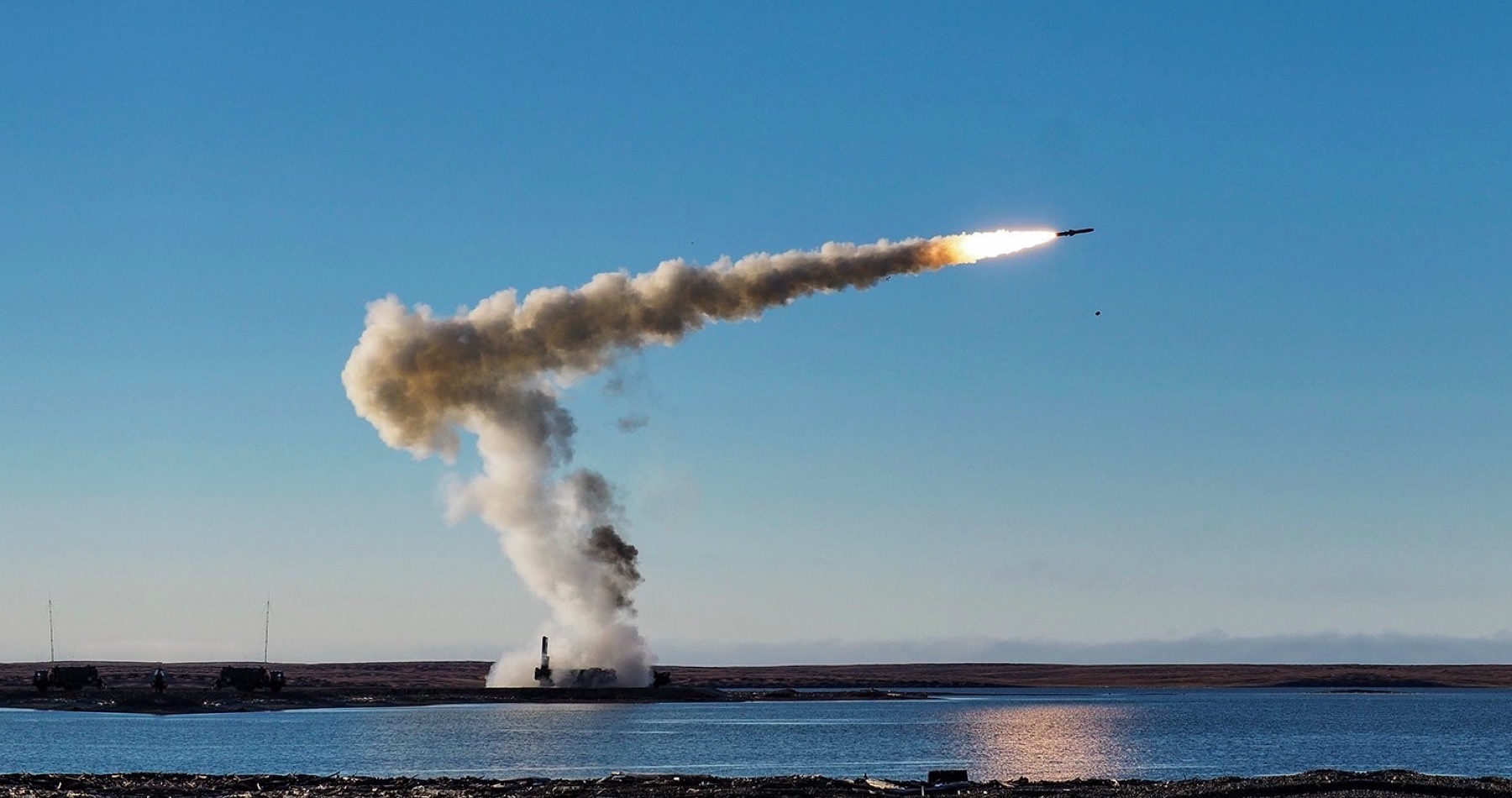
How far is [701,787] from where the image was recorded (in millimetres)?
63125

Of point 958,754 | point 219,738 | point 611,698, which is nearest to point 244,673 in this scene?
point 611,698

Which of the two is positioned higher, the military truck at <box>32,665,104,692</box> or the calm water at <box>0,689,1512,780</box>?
the military truck at <box>32,665,104,692</box>

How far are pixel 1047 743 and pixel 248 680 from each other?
319 ft

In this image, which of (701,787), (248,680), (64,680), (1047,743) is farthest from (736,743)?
(64,680)

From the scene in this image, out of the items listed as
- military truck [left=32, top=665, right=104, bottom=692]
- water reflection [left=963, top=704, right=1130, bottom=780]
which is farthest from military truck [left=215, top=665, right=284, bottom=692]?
water reflection [left=963, top=704, right=1130, bottom=780]

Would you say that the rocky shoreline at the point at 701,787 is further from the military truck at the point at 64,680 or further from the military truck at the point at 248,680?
the military truck at the point at 248,680

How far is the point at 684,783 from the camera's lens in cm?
6506

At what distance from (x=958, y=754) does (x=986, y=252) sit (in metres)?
33.1

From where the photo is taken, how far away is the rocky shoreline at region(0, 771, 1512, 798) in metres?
57.5

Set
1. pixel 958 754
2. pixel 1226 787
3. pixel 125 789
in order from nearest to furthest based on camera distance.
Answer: pixel 1226 787 → pixel 125 789 → pixel 958 754

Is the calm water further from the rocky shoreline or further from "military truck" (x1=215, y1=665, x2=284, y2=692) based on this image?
"military truck" (x1=215, y1=665, x2=284, y2=692)

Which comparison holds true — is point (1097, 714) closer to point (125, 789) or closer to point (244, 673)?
point (244, 673)

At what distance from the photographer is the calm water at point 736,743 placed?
88625mm

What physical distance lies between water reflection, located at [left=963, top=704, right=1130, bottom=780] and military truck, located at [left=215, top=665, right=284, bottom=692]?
7447 centimetres
